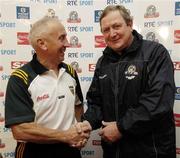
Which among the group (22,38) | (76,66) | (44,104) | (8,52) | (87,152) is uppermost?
(22,38)

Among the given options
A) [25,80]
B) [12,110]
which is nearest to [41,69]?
[25,80]

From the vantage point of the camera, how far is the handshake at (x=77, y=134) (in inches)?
62.8

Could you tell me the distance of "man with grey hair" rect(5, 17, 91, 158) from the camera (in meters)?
1.52

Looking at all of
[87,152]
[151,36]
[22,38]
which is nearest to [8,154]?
[87,152]

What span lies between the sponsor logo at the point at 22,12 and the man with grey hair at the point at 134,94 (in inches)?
29.5

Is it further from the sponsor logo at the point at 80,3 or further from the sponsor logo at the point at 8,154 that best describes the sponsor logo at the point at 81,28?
the sponsor logo at the point at 8,154

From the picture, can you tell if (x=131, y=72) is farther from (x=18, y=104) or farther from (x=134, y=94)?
(x=18, y=104)

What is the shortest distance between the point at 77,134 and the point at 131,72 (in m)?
0.44

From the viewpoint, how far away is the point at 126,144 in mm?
1638

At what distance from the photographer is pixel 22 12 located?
2.21m

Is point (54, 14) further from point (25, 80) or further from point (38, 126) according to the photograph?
point (38, 126)

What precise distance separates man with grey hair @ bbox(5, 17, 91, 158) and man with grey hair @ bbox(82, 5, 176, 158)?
0.20m

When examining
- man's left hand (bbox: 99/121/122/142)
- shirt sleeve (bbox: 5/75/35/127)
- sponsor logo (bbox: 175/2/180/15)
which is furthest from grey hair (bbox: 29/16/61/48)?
sponsor logo (bbox: 175/2/180/15)

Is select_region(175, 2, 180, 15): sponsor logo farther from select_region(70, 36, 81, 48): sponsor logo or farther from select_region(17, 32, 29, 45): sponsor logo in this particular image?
select_region(17, 32, 29, 45): sponsor logo
